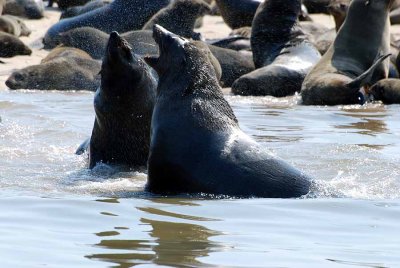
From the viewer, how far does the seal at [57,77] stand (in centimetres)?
1297

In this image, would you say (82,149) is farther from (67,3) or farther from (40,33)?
(67,3)

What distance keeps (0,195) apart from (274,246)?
5.79 feet

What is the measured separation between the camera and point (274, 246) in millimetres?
4219

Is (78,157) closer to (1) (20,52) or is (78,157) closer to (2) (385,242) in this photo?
(2) (385,242)

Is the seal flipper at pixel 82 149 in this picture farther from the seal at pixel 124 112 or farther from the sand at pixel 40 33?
the sand at pixel 40 33

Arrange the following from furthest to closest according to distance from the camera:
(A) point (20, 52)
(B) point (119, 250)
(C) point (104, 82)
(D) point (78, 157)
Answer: (A) point (20, 52), (D) point (78, 157), (C) point (104, 82), (B) point (119, 250)

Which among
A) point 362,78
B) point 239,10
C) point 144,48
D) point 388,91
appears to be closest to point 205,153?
point 362,78

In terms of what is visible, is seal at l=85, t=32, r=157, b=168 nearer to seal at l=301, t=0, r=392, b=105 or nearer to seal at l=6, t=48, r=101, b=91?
seal at l=301, t=0, r=392, b=105

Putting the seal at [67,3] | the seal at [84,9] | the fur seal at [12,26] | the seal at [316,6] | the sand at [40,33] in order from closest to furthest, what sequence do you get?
the sand at [40,33], the fur seal at [12,26], the seal at [84,9], the seal at [67,3], the seal at [316,6]

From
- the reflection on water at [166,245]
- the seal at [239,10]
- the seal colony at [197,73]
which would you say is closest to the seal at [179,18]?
the seal colony at [197,73]

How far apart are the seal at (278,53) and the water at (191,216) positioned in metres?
4.59

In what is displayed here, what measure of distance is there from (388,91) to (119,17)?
6.37 meters

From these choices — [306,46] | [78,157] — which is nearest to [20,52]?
[306,46]

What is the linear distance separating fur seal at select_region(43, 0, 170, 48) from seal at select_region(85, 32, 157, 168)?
10169 millimetres
